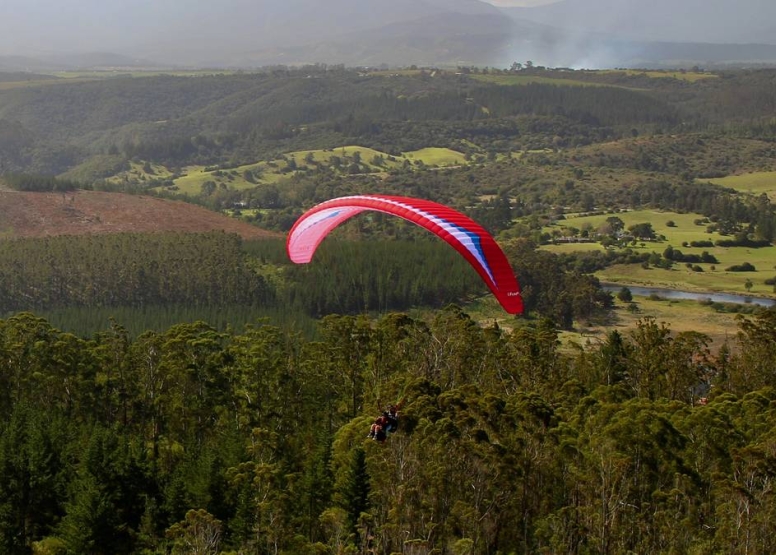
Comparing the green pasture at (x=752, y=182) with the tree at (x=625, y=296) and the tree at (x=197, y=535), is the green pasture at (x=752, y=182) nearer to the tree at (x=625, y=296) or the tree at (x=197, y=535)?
the tree at (x=625, y=296)

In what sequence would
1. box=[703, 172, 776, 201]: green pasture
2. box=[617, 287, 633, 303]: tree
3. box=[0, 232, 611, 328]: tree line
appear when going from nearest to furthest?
box=[0, 232, 611, 328]: tree line < box=[617, 287, 633, 303]: tree < box=[703, 172, 776, 201]: green pasture

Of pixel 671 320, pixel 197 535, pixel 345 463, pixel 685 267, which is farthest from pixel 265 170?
pixel 197 535

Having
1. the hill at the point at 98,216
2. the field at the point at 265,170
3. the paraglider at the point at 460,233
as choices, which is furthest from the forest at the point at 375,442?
the field at the point at 265,170

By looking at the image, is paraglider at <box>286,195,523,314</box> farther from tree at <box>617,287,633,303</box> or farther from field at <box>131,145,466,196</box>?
field at <box>131,145,466,196</box>

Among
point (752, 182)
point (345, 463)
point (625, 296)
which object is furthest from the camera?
point (752, 182)

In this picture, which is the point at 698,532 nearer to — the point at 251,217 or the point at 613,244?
the point at 613,244

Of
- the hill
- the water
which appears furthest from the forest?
the water

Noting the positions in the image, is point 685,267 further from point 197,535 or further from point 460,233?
point 197,535
